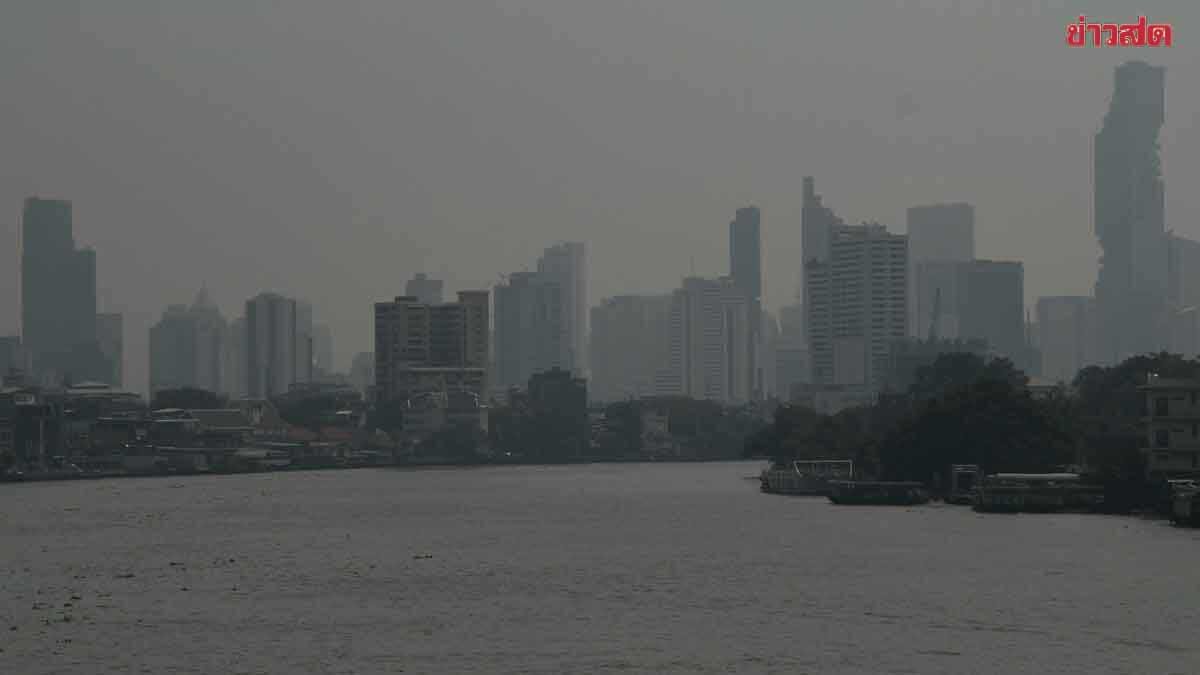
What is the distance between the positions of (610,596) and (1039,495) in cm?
5930

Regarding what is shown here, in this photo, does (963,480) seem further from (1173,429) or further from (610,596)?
(610,596)

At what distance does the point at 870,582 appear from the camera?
8050 cm

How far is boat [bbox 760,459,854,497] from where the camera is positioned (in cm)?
17312

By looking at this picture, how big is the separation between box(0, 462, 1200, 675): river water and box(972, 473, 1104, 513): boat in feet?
9.05

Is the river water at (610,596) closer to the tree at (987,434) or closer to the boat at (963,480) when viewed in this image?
the boat at (963,480)

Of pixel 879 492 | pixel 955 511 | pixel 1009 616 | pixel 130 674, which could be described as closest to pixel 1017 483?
pixel 955 511

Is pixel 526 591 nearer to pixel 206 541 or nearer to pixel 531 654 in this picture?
pixel 531 654

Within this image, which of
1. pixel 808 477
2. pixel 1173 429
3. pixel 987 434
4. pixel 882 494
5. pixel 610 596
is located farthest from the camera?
pixel 808 477

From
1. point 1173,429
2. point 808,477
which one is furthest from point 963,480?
point 808,477

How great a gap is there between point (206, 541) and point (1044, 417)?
218 feet

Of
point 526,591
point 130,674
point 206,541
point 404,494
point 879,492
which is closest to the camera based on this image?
point 130,674

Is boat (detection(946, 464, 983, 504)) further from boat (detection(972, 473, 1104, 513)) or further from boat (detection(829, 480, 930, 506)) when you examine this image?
boat (detection(972, 473, 1104, 513))

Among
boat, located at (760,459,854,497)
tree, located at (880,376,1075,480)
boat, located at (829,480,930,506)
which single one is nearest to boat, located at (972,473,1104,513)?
boat, located at (829,480,930,506)

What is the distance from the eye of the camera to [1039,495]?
12900 centimetres
